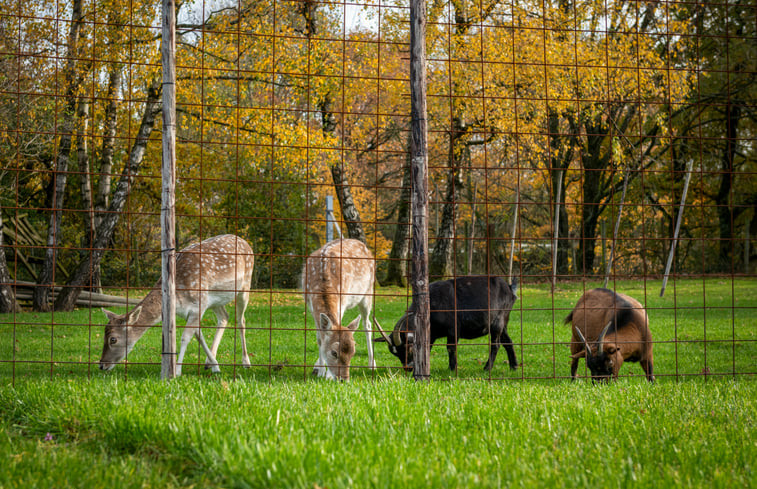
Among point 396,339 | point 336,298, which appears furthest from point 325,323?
point 396,339

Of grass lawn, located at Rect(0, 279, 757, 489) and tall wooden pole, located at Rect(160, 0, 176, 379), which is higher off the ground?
tall wooden pole, located at Rect(160, 0, 176, 379)

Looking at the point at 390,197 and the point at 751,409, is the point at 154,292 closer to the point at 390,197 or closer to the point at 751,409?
the point at 751,409

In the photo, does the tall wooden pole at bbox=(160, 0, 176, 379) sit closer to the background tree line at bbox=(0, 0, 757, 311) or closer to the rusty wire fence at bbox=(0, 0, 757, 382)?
the rusty wire fence at bbox=(0, 0, 757, 382)

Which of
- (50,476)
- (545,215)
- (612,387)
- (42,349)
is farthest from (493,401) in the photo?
(545,215)

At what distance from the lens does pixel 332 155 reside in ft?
54.8

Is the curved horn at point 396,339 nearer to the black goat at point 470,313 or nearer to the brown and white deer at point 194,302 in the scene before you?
the black goat at point 470,313

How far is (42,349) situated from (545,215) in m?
28.0

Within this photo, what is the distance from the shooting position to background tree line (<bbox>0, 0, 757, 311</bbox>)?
13617mm

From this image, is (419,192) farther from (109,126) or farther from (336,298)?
(109,126)

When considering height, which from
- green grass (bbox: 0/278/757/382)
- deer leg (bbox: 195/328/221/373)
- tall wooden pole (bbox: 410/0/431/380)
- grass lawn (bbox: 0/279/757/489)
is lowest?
green grass (bbox: 0/278/757/382)

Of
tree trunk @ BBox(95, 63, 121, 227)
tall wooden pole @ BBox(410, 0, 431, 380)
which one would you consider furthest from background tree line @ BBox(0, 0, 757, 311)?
tall wooden pole @ BBox(410, 0, 431, 380)

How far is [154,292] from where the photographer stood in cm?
912

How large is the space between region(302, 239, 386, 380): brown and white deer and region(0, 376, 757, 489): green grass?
2033mm

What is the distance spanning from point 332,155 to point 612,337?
10329 mm
